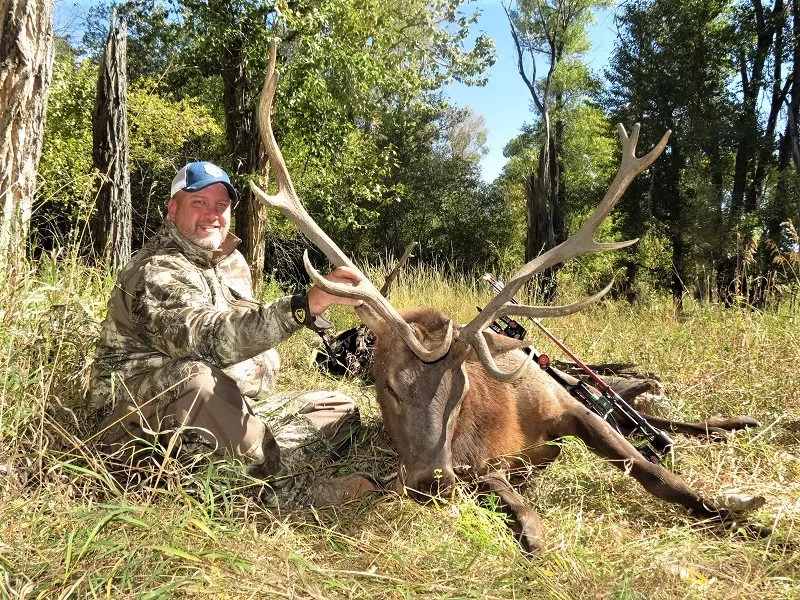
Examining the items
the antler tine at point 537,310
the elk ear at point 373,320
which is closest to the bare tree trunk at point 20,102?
the elk ear at point 373,320

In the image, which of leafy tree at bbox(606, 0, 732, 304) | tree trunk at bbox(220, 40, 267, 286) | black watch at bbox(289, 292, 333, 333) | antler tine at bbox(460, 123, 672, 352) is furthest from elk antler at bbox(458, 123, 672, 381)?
leafy tree at bbox(606, 0, 732, 304)

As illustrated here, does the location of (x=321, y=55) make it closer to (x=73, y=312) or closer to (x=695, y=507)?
(x=73, y=312)

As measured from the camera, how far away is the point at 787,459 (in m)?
3.37

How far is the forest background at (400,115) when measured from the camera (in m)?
10.1

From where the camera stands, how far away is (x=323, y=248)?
3.23m

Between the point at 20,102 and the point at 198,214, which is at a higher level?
the point at 20,102

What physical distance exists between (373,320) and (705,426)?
2.33m

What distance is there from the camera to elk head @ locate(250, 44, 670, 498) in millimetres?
2740

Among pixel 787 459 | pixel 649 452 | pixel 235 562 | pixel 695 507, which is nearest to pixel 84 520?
pixel 235 562

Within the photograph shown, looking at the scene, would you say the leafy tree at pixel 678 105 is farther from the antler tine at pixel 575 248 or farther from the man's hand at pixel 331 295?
the man's hand at pixel 331 295

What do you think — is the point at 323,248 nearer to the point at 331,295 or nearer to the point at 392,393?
the point at 331,295

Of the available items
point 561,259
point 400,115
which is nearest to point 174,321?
point 561,259

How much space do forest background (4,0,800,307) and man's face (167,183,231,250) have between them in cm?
380

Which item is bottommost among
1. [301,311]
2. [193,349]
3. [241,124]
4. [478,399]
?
[478,399]
